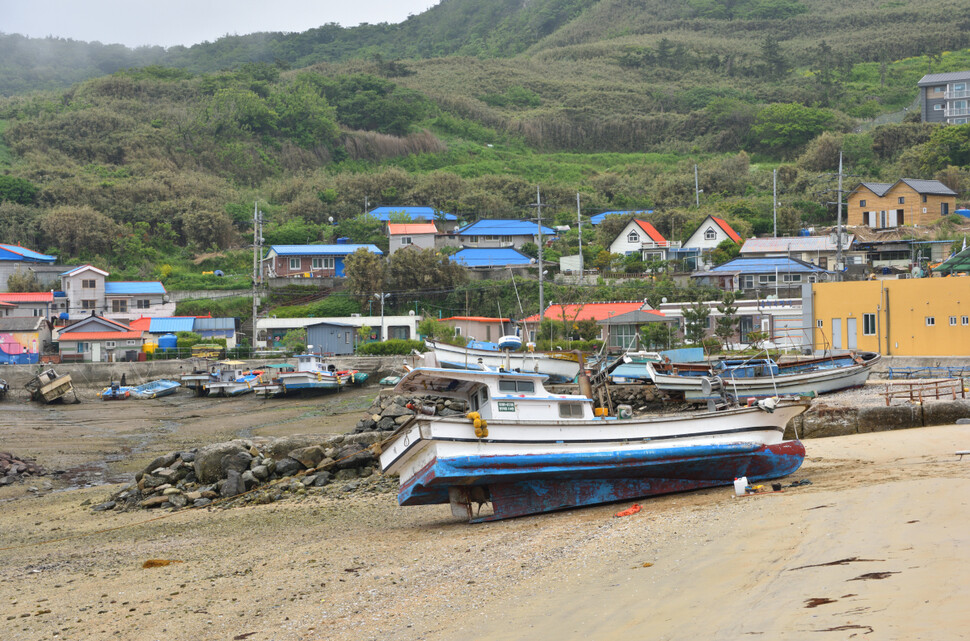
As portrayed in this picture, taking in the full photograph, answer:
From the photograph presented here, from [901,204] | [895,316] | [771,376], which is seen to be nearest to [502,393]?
[771,376]

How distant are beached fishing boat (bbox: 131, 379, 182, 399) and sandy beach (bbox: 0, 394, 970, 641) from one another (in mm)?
28754

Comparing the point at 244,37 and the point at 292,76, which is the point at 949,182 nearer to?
the point at 292,76

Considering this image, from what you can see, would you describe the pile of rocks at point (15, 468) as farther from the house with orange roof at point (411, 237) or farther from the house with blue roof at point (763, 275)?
the house with orange roof at point (411, 237)

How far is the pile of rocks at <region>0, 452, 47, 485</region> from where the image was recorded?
937 inches

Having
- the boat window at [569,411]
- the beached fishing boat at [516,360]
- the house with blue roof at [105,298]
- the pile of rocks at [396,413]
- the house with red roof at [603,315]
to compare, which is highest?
the house with blue roof at [105,298]

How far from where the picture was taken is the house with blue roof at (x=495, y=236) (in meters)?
71.1

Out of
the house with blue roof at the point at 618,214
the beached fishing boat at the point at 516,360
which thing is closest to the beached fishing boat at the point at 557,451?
the beached fishing boat at the point at 516,360

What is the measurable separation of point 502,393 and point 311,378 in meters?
29.1

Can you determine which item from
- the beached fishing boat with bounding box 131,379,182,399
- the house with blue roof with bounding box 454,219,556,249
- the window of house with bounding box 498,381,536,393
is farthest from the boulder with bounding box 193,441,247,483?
the house with blue roof with bounding box 454,219,556,249

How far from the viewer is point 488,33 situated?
197250 millimetres

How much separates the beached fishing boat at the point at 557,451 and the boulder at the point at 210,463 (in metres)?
5.90

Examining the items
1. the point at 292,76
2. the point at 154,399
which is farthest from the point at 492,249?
the point at 292,76

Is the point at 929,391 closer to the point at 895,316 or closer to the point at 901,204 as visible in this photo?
the point at 895,316

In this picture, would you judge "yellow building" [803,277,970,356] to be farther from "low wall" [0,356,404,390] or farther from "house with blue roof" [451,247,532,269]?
"house with blue roof" [451,247,532,269]
